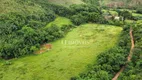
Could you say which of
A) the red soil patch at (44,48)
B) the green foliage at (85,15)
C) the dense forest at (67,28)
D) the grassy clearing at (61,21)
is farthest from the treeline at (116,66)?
the grassy clearing at (61,21)

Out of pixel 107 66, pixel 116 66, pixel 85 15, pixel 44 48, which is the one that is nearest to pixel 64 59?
pixel 44 48

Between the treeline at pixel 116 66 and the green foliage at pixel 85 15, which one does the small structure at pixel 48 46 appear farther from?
the green foliage at pixel 85 15

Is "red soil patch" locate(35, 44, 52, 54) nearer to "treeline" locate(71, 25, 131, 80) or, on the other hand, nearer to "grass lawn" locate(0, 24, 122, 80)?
"grass lawn" locate(0, 24, 122, 80)

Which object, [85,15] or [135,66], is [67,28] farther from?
[135,66]

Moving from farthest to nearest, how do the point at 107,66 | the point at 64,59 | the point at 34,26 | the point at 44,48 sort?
the point at 34,26
the point at 44,48
the point at 64,59
the point at 107,66

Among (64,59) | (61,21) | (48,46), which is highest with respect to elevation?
(61,21)

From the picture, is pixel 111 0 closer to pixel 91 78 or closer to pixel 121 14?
pixel 121 14

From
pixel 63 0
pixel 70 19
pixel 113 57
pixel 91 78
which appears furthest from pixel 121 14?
pixel 91 78
